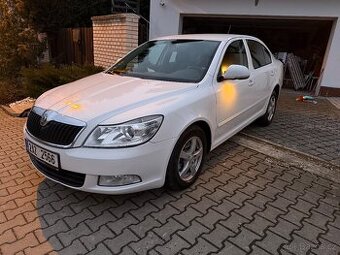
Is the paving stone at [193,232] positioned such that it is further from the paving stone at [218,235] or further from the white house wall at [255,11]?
the white house wall at [255,11]

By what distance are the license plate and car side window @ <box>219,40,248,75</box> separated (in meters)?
2.11

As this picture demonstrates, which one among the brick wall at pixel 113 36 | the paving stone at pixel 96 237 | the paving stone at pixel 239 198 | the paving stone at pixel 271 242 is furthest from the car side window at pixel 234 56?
the brick wall at pixel 113 36

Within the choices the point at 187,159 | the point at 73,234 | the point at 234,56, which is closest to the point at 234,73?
the point at 234,56

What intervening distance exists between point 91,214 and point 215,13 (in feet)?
27.4

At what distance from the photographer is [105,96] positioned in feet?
9.91

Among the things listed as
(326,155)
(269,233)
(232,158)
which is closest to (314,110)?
(326,155)

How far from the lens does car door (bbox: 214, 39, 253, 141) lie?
3594 millimetres

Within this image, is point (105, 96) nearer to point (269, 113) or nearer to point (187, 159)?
point (187, 159)

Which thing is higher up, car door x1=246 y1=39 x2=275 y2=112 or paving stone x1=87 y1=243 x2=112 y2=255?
car door x1=246 y1=39 x2=275 y2=112

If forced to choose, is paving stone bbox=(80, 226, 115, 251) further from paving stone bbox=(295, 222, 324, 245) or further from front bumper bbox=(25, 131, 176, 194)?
paving stone bbox=(295, 222, 324, 245)

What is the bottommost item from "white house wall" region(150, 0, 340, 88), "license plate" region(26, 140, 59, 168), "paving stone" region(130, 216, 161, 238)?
"paving stone" region(130, 216, 161, 238)

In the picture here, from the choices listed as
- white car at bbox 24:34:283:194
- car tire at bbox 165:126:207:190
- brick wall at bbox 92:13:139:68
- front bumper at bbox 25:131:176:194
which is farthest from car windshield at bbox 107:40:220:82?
brick wall at bbox 92:13:139:68

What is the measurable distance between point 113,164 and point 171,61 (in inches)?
72.9

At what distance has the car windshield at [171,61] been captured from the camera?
11.6 ft
